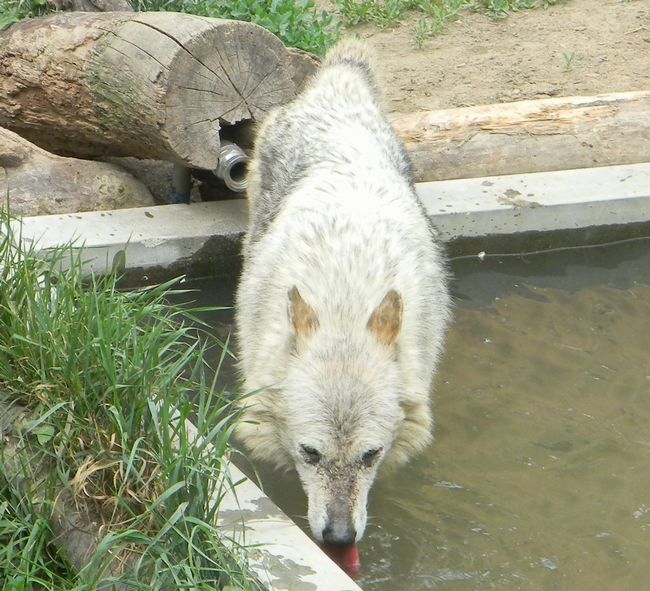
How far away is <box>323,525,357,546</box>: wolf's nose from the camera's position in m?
4.09

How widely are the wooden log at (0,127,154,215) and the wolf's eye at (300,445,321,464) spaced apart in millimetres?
3108

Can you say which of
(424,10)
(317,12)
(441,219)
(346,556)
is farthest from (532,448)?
(424,10)

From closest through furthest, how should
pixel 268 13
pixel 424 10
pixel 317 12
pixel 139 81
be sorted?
pixel 139 81 < pixel 268 13 < pixel 317 12 < pixel 424 10

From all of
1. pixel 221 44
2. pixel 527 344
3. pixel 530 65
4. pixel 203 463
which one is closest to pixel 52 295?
pixel 203 463

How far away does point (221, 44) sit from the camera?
21.1 feet

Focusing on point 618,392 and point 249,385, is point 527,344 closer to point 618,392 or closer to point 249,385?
point 618,392

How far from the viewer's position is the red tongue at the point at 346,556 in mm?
4219

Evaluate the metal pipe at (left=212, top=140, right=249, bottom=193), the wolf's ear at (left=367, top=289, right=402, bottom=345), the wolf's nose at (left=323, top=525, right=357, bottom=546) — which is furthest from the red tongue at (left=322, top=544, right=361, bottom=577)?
the metal pipe at (left=212, top=140, right=249, bottom=193)

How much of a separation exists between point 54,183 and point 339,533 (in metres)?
3.62

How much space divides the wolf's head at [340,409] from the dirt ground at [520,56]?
14.8ft

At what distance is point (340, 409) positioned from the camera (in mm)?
4188

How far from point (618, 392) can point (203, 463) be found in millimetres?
3014

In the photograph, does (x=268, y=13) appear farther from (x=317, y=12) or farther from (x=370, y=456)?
(x=370, y=456)

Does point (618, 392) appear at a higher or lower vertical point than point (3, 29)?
lower
